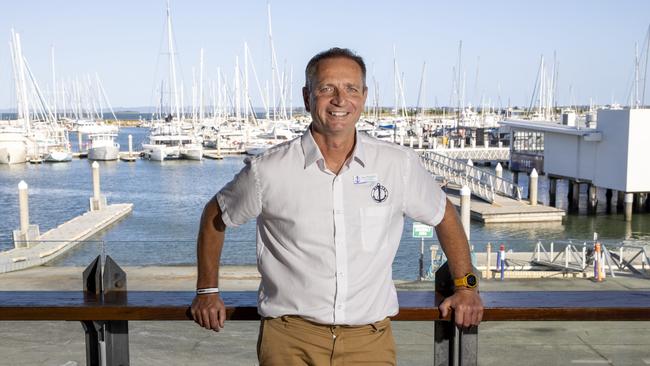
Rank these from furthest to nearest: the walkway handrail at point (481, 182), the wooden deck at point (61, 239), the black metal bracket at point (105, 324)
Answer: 1. the walkway handrail at point (481, 182)
2. the wooden deck at point (61, 239)
3. the black metal bracket at point (105, 324)

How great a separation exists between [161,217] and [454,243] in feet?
123

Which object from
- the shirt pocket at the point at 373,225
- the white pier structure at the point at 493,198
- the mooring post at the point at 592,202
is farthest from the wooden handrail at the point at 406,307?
the mooring post at the point at 592,202

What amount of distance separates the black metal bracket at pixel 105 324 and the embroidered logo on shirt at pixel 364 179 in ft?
4.15

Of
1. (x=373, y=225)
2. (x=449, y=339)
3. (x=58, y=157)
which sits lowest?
(x=58, y=157)

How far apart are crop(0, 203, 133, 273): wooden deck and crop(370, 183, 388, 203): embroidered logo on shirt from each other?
719 cm

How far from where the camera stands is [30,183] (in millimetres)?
57094

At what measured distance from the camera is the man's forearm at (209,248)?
3.12m

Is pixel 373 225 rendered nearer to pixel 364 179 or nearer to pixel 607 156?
pixel 364 179

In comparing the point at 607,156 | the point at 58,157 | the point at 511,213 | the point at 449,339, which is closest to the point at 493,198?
the point at 511,213

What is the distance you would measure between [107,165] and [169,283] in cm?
6545

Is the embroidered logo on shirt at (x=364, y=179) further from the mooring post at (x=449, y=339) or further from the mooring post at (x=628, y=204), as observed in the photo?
the mooring post at (x=628, y=204)

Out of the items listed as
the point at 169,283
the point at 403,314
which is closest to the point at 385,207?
the point at 403,314

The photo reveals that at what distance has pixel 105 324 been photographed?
3.51 metres

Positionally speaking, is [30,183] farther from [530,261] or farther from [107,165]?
[530,261]
